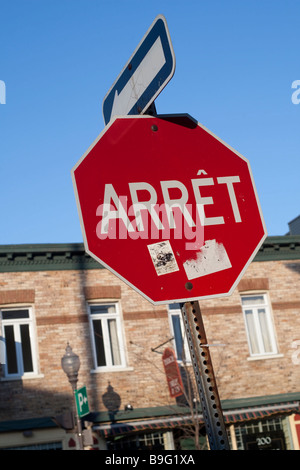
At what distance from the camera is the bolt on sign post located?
2670mm

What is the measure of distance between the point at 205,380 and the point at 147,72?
1.38m

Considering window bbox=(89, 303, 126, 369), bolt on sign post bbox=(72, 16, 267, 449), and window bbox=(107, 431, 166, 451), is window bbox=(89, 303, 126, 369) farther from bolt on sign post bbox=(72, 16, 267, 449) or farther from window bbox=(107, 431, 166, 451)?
bolt on sign post bbox=(72, 16, 267, 449)

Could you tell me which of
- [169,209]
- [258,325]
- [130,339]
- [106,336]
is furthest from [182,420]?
[169,209]

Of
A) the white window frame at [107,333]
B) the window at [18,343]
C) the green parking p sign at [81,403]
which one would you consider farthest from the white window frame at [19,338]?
the green parking p sign at [81,403]

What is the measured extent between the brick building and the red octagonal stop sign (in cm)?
1536

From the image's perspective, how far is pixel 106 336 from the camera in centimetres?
1967

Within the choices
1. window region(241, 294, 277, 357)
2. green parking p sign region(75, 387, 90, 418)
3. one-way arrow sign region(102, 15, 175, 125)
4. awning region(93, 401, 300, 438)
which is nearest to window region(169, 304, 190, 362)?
awning region(93, 401, 300, 438)

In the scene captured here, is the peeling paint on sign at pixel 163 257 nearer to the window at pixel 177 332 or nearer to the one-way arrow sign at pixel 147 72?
the one-way arrow sign at pixel 147 72

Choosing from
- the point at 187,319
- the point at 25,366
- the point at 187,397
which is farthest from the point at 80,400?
the point at 187,319

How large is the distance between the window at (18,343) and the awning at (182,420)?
8.36 feet

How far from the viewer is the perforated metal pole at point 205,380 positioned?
8.43ft

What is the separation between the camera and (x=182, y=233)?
8.98 ft

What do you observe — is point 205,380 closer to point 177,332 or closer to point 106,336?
point 106,336
